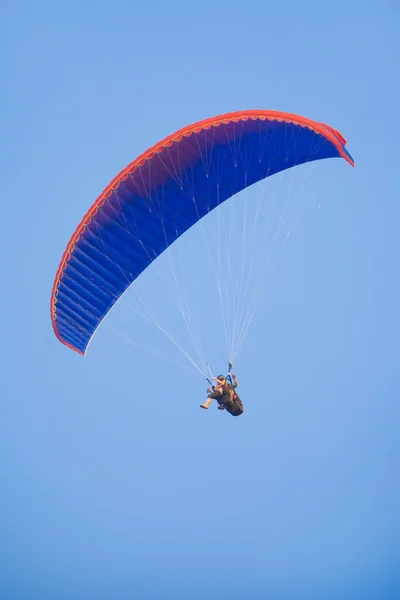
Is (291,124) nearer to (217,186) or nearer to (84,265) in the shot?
(217,186)

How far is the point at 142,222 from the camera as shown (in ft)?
58.9

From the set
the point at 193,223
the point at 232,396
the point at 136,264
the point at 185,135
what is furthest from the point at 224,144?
the point at 232,396

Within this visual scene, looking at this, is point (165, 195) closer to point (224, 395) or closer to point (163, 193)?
point (163, 193)

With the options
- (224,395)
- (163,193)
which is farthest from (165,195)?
(224,395)

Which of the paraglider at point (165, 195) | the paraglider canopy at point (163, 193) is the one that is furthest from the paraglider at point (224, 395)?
the paraglider canopy at point (163, 193)

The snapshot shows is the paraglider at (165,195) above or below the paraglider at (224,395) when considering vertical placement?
above

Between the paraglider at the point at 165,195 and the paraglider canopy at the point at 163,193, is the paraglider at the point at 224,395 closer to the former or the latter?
the paraglider at the point at 165,195

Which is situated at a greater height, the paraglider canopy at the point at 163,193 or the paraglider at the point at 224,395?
the paraglider canopy at the point at 163,193

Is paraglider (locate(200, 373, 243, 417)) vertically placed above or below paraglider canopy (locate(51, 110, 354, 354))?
below

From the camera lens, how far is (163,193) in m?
17.4

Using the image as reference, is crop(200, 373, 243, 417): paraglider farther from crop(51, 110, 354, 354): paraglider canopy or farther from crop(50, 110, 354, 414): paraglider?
crop(51, 110, 354, 354): paraglider canopy

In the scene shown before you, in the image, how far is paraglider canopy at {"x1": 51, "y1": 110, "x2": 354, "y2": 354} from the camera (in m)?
16.2

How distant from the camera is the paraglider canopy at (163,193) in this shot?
1620cm

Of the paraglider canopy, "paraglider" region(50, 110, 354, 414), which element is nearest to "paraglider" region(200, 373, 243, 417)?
Result: "paraglider" region(50, 110, 354, 414)
